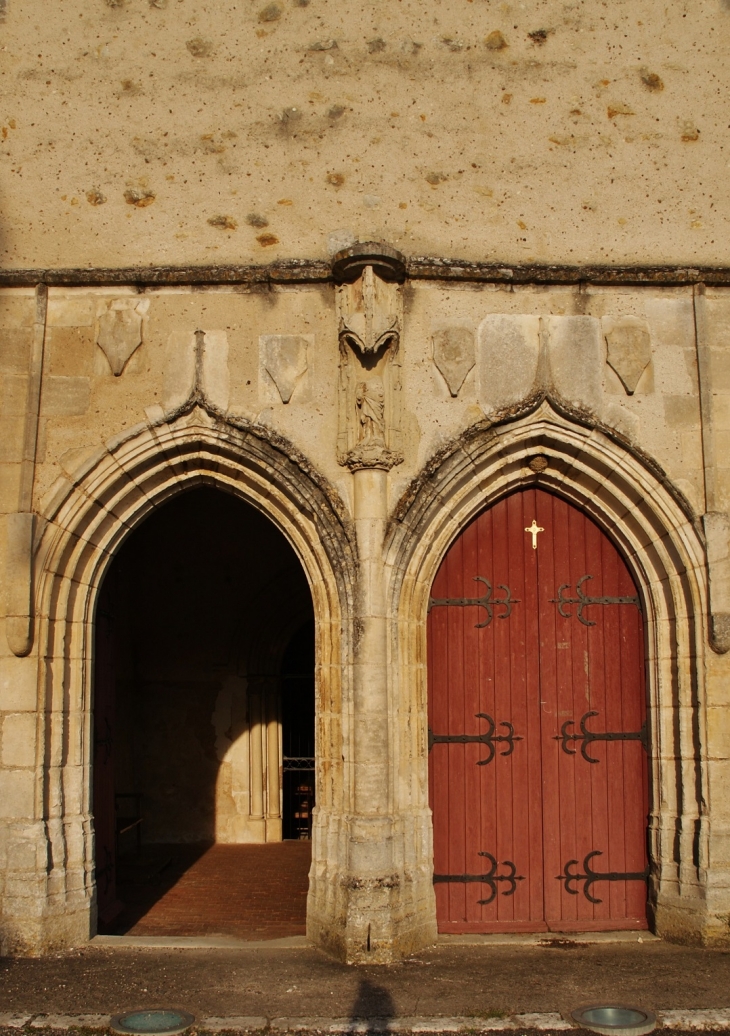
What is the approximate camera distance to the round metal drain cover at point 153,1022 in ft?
15.4

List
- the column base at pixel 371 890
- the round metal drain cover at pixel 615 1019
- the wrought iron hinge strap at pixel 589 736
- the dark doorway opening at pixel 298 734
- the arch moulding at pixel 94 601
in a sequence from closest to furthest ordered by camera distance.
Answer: the round metal drain cover at pixel 615 1019 → the column base at pixel 371 890 → the arch moulding at pixel 94 601 → the wrought iron hinge strap at pixel 589 736 → the dark doorway opening at pixel 298 734

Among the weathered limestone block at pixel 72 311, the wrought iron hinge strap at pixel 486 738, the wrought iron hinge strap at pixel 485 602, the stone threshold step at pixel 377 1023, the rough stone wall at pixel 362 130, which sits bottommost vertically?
the stone threshold step at pixel 377 1023

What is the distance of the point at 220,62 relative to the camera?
22.4 feet

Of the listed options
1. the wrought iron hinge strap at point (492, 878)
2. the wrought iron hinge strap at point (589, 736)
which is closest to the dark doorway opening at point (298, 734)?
the wrought iron hinge strap at point (492, 878)

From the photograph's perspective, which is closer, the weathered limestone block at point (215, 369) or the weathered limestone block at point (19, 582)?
the weathered limestone block at point (19, 582)

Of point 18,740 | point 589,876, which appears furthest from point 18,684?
point 589,876

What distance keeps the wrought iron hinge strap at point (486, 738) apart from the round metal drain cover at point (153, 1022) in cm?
225

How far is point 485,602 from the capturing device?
21.9 feet

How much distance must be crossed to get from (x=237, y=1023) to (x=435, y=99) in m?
5.40

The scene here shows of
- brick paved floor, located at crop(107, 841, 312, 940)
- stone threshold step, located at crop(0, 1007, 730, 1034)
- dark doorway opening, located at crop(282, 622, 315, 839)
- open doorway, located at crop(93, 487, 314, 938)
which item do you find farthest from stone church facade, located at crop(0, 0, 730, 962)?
dark doorway opening, located at crop(282, 622, 315, 839)

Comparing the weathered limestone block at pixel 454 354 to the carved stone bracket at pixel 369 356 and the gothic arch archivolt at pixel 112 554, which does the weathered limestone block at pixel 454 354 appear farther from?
the gothic arch archivolt at pixel 112 554

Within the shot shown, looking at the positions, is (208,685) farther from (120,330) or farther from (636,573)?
(636,573)

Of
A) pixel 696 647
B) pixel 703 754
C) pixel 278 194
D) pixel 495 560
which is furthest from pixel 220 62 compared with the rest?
pixel 703 754

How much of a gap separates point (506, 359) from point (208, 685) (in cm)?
486
